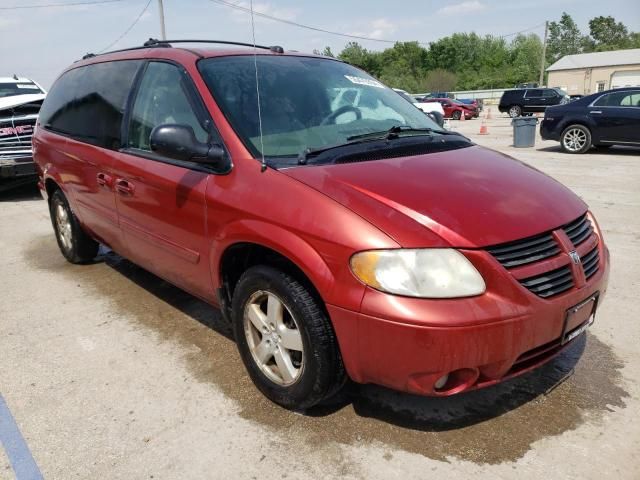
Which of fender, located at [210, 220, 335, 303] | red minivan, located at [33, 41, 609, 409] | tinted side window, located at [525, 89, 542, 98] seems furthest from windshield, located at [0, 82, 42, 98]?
tinted side window, located at [525, 89, 542, 98]

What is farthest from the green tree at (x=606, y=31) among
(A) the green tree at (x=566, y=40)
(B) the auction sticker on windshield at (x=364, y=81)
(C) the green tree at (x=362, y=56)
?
(B) the auction sticker on windshield at (x=364, y=81)

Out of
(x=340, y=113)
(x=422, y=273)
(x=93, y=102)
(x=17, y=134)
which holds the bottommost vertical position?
(x=422, y=273)

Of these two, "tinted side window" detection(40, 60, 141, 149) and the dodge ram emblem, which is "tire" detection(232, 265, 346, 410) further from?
"tinted side window" detection(40, 60, 141, 149)

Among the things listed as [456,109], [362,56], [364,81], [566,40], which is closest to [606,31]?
[566,40]

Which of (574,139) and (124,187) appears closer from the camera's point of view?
(124,187)

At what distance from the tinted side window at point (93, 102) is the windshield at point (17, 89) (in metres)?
5.88

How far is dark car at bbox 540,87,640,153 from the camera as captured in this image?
11281 millimetres

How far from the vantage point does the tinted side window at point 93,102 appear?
12.3 feet

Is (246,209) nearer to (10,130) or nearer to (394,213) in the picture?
(394,213)

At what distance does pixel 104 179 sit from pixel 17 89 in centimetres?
800

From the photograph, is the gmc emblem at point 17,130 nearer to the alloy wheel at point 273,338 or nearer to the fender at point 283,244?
the fender at point 283,244

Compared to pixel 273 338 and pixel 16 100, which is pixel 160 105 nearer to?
pixel 273 338

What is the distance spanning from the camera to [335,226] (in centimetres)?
221

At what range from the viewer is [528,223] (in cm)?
230
